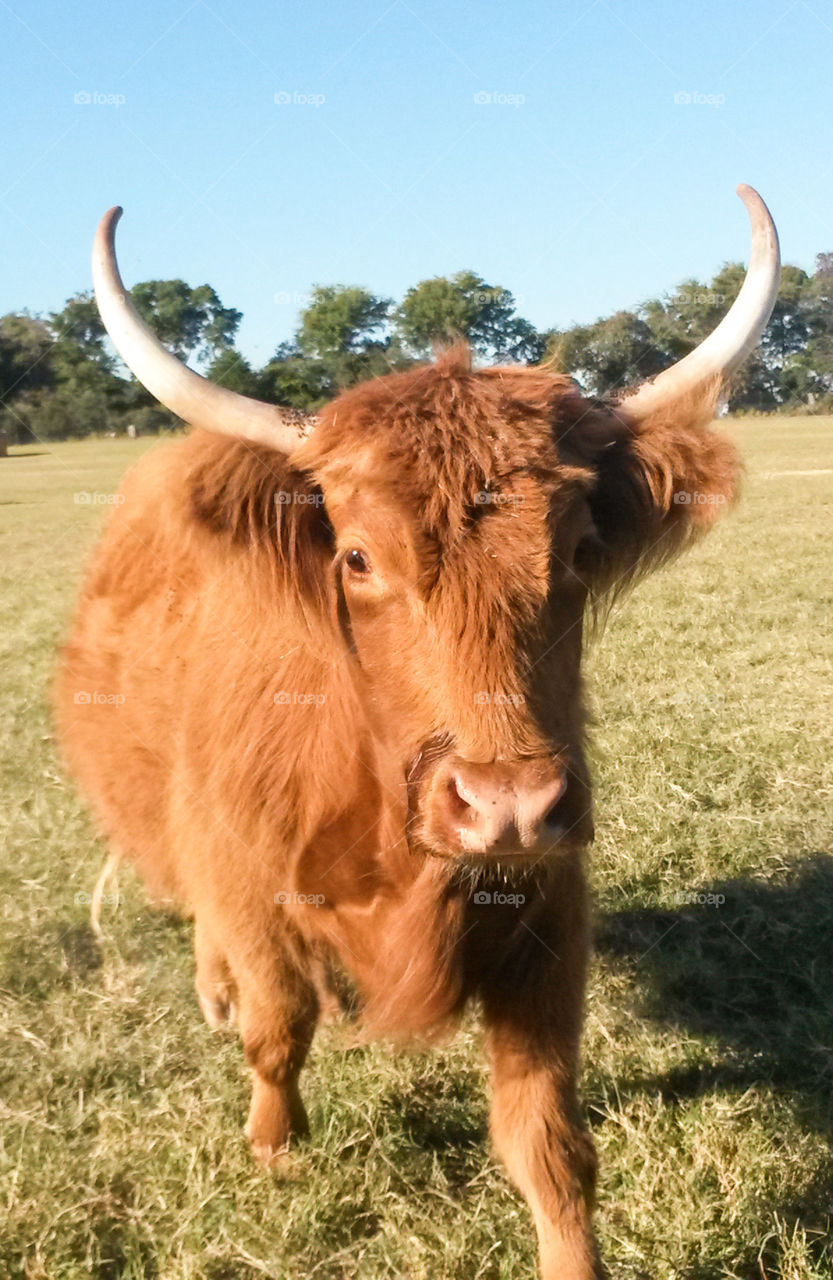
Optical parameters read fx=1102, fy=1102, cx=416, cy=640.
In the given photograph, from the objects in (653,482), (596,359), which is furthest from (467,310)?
(653,482)

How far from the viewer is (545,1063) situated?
8.67 feet

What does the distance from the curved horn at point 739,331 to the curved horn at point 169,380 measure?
2.94ft

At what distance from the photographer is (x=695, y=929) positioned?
4.18 metres

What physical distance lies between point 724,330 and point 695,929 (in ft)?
8.05

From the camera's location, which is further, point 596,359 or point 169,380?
point 596,359

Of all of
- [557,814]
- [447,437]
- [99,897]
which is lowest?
[99,897]

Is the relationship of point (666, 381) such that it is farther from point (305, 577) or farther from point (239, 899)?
point (239, 899)

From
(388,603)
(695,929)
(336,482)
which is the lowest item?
(695,929)

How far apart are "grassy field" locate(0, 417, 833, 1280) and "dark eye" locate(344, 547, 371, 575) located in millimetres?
1164

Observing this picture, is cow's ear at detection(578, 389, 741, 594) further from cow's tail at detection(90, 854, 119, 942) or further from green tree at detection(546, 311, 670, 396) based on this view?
cow's tail at detection(90, 854, 119, 942)

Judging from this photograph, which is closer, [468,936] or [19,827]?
[468,936]

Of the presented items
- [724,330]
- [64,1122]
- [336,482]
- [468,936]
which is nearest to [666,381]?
[724,330]

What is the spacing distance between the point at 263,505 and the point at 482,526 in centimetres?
55

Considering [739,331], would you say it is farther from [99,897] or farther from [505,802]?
[99,897]
